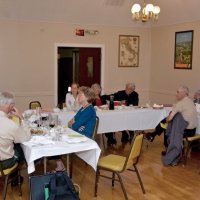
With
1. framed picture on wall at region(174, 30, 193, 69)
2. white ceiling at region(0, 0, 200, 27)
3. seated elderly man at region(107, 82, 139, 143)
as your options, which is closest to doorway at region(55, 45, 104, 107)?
white ceiling at region(0, 0, 200, 27)

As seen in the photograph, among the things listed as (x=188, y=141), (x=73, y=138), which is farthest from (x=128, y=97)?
(x=73, y=138)

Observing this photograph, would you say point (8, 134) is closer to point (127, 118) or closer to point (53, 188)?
point (53, 188)

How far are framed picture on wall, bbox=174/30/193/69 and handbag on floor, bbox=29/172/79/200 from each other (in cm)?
578

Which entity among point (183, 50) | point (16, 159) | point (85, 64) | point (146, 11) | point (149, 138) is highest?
point (146, 11)

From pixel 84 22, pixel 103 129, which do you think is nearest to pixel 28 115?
pixel 103 129

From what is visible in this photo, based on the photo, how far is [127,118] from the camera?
5.85m

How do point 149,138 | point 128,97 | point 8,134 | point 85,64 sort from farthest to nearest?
point 85,64, point 128,97, point 149,138, point 8,134

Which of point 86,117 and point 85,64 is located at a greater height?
point 85,64

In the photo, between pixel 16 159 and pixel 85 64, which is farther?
pixel 85 64

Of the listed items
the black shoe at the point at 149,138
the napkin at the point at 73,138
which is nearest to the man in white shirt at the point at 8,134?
the napkin at the point at 73,138

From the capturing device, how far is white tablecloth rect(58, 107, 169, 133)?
563 centimetres

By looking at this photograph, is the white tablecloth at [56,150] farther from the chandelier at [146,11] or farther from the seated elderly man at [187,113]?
the chandelier at [146,11]

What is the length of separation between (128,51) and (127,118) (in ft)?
12.7

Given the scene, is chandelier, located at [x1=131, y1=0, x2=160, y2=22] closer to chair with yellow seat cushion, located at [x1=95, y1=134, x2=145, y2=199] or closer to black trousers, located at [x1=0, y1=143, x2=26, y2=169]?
chair with yellow seat cushion, located at [x1=95, y1=134, x2=145, y2=199]
